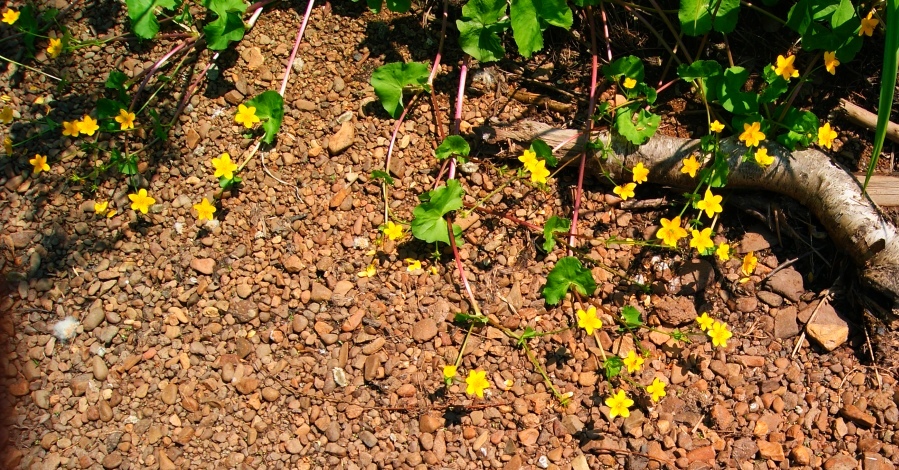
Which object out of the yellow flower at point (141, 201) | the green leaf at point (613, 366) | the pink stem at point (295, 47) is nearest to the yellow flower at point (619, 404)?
the green leaf at point (613, 366)

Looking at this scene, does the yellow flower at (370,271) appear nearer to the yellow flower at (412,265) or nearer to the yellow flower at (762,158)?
the yellow flower at (412,265)

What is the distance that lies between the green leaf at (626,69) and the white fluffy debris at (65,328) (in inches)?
116

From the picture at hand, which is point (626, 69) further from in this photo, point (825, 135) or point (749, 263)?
point (749, 263)

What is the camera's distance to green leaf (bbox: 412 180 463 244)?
122 inches

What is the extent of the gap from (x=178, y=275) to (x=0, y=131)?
4.51 ft

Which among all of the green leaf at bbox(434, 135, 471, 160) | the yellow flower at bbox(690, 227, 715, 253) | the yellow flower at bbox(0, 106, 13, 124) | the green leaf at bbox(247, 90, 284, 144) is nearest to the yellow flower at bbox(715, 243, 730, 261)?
the yellow flower at bbox(690, 227, 715, 253)

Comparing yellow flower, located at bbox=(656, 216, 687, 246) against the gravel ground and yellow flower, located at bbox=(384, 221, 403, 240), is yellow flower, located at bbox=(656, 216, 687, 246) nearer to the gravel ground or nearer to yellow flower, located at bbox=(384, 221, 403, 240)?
the gravel ground

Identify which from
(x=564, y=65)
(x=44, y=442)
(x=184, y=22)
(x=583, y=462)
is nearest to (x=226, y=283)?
(x=44, y=442)

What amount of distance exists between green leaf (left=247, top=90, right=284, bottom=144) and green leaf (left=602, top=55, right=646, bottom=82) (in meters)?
1.70

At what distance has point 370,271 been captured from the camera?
3172mm

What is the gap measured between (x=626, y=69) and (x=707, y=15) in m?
0.47

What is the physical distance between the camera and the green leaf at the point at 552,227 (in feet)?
10.1

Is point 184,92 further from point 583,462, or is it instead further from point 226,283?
point 583,462

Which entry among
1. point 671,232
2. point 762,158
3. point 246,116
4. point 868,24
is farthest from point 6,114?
point 868,24
